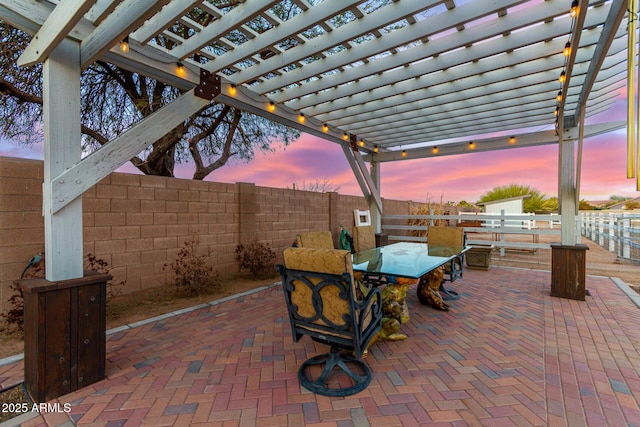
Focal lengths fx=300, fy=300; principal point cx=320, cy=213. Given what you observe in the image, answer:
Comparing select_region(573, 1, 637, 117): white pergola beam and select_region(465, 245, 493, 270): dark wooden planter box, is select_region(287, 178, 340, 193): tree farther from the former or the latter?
select_region(573, 1, 637, 117): white pergola beam

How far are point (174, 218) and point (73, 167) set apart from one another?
2.43 m

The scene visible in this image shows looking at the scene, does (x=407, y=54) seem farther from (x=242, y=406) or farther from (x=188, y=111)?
(x=242, y=406)

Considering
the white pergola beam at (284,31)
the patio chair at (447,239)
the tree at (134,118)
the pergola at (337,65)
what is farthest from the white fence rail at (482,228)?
the white pergola beam at (284,31)

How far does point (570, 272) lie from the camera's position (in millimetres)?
4203

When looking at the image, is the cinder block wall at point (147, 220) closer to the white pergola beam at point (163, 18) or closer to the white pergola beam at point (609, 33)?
the white pergola beam at point (163, 18)

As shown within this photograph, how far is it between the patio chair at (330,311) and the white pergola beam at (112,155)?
1.53 m

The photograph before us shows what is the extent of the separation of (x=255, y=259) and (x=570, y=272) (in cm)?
474

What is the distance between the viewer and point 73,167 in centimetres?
210

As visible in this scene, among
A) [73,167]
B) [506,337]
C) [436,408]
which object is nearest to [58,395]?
[73,167]

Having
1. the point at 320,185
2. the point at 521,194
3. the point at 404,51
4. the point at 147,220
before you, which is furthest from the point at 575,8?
the point at 521,194

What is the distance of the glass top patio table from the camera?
2914 mm

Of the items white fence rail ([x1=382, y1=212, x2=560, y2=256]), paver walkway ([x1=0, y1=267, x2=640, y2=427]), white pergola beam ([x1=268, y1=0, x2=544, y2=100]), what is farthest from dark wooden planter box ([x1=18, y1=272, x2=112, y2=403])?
white fence rail ([x1=382, y1=212, x2=560, y2=256])

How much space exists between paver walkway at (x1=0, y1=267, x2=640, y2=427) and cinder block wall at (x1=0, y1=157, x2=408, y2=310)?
1189mm

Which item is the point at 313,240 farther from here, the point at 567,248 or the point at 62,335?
the point at 567,248
